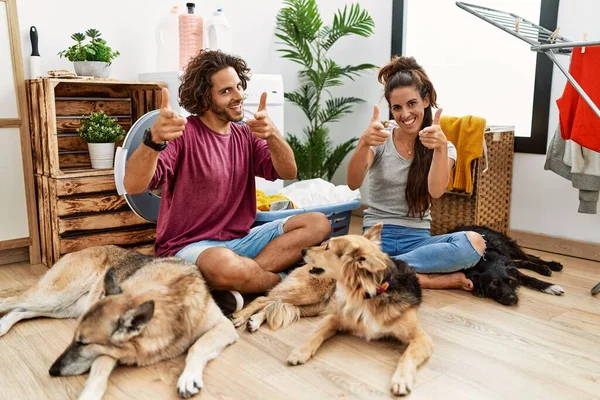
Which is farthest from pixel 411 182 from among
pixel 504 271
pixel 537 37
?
pixel 537 37

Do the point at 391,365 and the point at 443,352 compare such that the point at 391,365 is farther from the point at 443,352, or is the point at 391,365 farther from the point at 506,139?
the point at 506,139

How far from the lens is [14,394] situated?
1641 millimetres

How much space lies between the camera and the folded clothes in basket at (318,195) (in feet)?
10.5

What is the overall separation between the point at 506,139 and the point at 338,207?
1254 millimetres

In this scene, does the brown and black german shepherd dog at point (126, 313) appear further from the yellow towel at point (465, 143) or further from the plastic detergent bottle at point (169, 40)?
the yellow towel at point (465, 143)

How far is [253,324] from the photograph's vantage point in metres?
2.11

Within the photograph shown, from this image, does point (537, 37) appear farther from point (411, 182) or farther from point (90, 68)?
point (90, 68)

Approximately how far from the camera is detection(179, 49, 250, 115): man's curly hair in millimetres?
2248

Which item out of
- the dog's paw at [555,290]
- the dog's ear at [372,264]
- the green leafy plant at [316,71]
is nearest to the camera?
the dog's ear at [372,264]

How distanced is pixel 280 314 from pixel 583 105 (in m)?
1.79

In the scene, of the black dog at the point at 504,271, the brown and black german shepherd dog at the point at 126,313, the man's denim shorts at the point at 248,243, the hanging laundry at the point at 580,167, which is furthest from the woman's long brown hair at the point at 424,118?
the brown and black german shepherd dog at the point at 126,313

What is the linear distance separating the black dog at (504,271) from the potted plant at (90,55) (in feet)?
7.59

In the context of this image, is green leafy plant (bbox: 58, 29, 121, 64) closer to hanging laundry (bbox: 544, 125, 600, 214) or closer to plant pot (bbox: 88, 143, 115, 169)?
plant pot (bbox: 88, 143, 115, 169)

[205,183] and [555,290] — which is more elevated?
[205,183]
